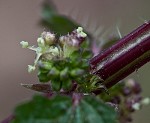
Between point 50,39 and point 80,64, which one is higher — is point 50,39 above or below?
above

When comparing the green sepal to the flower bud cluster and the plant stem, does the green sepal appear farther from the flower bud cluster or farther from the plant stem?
the plant stem

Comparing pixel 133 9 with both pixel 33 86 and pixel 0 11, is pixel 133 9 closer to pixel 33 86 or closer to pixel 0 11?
pixel 0 11

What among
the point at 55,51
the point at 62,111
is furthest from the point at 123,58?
the point at 62,111

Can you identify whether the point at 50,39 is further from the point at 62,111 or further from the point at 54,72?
the point at 62,111

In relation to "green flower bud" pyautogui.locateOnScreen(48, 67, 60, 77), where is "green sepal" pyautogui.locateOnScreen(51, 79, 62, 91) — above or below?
below

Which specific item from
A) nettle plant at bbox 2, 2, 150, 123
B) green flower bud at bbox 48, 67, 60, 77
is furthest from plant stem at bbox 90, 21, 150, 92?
green flower bud at bbox 48, 67, 60, 77

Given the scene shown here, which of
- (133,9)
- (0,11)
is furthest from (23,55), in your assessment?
(133,9)
